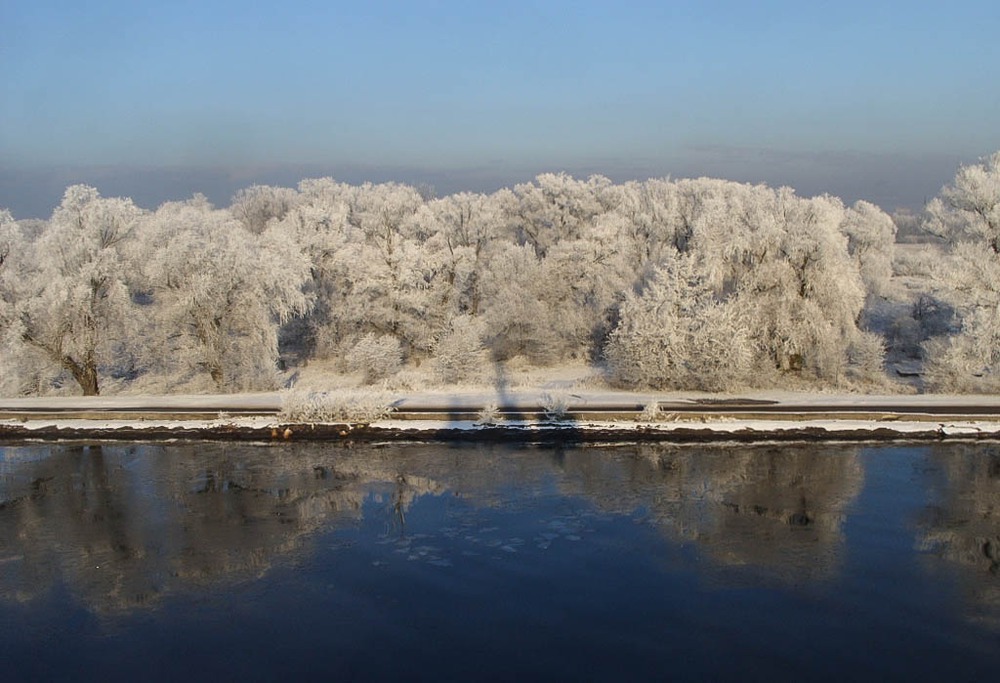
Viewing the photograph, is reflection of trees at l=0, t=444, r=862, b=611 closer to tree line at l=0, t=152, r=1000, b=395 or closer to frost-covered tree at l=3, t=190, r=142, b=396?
frost-covered tree at l=3, t=190, r=142, b=396

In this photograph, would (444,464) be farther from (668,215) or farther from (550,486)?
(668,215)

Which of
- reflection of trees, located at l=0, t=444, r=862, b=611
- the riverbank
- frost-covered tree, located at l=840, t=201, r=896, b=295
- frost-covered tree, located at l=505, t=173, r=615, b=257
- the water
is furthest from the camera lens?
frost-covered tree, located at l=505, t=173, r=615, b=257

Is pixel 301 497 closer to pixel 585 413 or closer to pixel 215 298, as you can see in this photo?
pixel 585 413

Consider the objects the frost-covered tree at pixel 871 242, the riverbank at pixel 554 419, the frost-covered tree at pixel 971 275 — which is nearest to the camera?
the riverbank at pixel 554 419

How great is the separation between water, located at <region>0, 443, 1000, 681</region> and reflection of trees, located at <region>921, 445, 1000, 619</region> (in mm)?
70

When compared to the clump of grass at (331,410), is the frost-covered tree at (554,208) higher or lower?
higher

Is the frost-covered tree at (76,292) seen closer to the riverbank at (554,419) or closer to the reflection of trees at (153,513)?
the riverbank at (554,419)

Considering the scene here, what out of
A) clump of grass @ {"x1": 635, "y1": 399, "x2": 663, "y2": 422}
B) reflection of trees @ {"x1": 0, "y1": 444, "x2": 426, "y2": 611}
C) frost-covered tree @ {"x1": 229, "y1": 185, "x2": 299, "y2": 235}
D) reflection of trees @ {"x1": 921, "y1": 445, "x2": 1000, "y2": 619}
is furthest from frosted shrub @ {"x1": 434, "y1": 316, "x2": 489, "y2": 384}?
frost-covered tree @ {"x1": 229, "y1": 185, "x2": 299, "y2": 235}

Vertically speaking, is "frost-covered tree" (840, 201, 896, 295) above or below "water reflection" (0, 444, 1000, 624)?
above

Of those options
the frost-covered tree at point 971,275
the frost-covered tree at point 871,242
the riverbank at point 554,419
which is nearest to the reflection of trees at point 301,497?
the riverbank at point 554,419

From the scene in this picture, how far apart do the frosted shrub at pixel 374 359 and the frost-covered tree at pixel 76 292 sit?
399 inches

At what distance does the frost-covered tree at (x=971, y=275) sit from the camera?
1308 inches

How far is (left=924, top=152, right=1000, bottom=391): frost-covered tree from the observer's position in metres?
33.2

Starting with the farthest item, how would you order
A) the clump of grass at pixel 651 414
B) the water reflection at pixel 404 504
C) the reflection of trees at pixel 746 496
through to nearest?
the clump of grass at pixel 651 414 < the reflection of trees at pixel 746 496 < the water reflection at pixel 404 504
